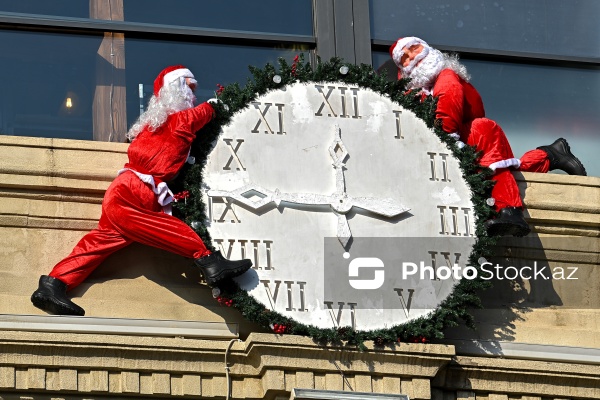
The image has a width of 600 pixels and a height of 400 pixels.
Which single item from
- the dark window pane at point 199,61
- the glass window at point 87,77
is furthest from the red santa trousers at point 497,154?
the glass window at point 87,77

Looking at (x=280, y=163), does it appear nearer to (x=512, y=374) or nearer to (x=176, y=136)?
(x=176, y=136)

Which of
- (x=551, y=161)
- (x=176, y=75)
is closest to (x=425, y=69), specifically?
(x=551, y=161)

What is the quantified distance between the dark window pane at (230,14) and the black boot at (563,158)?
178cm

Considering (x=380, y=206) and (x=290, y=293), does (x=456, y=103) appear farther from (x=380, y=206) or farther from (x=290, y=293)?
(x=290, y=293)

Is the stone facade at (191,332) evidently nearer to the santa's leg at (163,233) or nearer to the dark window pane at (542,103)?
the santa's leg at (163,233)

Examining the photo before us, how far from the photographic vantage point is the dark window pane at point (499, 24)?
46.5 ft

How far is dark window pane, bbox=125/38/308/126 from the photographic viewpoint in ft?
43.9

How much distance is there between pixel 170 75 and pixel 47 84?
2.84 ft

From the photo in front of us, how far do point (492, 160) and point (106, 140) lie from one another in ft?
7.90

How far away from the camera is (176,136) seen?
1241 centimetres

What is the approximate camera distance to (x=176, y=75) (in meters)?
12.9

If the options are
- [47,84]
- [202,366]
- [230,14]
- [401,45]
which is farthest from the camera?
[230,14]

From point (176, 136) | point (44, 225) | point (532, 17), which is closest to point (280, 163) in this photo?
point (176, 136)

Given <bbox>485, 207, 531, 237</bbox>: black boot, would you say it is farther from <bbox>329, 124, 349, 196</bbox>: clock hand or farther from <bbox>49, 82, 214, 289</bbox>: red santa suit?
<bbox>49, 82, 214, 289</bbox>: red santa suit
